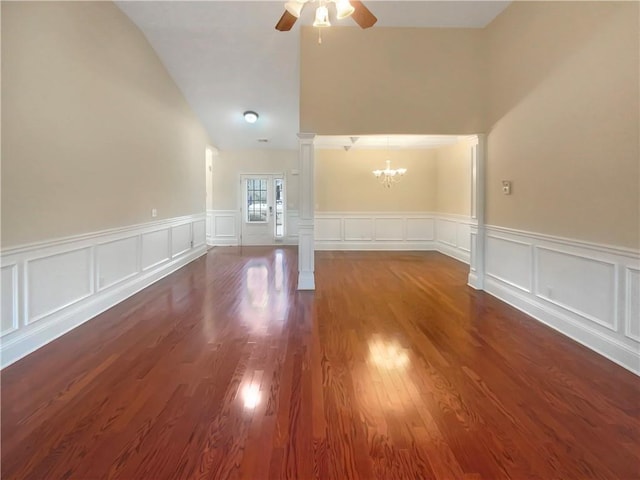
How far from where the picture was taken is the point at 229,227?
33.9 ft

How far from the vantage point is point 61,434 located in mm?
2016

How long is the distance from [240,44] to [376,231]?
18.0 ft

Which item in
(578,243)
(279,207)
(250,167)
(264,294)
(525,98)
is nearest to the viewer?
(578,243)

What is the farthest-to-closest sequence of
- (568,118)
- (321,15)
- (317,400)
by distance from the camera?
(568,118) → (321,15) → (317,400)

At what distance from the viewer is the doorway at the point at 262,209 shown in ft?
33.5

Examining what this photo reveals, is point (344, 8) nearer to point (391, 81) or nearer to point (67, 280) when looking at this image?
point (391, 81)

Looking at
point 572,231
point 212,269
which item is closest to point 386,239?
point 212,269

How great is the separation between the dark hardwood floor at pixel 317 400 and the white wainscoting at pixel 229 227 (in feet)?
20.0

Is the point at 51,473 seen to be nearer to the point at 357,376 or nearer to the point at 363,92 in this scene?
the point at 357,376

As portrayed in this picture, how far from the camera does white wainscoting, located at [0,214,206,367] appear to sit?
2.94 m

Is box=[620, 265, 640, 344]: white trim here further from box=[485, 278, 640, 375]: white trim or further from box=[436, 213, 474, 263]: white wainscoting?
box=[436, 213, 474, 263]: white wainscoting

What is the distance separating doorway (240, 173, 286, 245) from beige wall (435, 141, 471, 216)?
13.6ft

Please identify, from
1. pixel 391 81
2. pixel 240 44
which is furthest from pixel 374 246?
pixel 240 44

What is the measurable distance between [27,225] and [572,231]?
4.84 m
